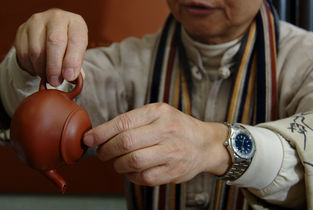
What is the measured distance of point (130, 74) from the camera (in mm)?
847

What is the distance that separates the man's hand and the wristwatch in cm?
5

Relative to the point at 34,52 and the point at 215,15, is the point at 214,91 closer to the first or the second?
the point at 215,15

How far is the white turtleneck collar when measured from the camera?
77cm

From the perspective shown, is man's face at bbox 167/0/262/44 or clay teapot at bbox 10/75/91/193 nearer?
clay teapot at bbox 10/75/91/193

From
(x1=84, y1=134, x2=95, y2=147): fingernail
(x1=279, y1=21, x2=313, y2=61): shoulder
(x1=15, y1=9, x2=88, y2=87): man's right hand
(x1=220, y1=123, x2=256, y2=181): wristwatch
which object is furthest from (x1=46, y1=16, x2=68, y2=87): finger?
(x1=279, y1=21, x2=313, y2=61): shoulder

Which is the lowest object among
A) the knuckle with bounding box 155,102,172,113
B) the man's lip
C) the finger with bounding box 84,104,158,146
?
the finger with bounding box 84,104,158,146

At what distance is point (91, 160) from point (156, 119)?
72 cm

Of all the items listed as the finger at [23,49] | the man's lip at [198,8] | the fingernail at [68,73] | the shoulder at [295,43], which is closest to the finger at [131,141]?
the fingernail at [68,73]

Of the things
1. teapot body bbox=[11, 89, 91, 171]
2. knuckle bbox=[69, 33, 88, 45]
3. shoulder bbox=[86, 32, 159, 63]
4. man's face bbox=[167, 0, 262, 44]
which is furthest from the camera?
shoulder bbox=[86, 32, 159, 63]

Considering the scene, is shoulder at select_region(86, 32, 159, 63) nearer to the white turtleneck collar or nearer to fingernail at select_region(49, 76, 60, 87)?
the white turtleneck collar

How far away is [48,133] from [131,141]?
11cm

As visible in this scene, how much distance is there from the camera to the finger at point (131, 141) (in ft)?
1.42

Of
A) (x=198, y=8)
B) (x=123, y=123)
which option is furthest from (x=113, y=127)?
(x=198, y=8)

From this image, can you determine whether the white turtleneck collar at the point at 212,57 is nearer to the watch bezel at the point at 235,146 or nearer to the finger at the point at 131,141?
the watch bezel at the point at 235,146
